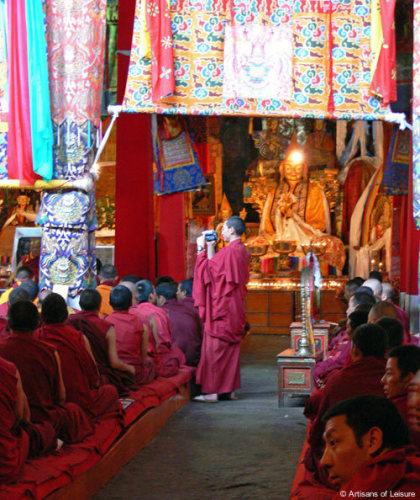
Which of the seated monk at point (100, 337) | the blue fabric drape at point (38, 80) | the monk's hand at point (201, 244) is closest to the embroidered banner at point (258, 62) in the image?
the monk's hand at point (201, 244)

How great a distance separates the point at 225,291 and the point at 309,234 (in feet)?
26.5

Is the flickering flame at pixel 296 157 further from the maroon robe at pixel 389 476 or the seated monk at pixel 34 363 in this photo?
the maroon robe at pixel 389 476

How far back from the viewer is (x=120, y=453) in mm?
5301

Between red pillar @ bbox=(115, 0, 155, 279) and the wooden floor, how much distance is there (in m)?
2.85

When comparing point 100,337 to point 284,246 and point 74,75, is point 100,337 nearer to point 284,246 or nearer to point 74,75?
point 74,75

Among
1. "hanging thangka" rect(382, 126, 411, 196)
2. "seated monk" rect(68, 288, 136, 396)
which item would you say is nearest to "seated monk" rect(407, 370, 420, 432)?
"seated monk" rect(68, 288, 136, 396)

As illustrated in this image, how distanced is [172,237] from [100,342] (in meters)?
5.38

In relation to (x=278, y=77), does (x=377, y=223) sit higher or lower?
lower

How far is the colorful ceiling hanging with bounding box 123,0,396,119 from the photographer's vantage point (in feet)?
25.2

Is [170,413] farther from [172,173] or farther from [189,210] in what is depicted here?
[189,210]

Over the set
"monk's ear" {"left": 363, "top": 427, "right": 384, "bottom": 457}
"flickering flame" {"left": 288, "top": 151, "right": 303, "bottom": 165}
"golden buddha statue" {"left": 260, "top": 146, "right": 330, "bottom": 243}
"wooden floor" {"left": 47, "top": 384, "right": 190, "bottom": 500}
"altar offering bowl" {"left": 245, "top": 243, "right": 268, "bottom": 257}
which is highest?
"flickering flame" {"left": 288, "top": 151, "right": 303, "bottom": 165}

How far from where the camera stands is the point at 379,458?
227 cm

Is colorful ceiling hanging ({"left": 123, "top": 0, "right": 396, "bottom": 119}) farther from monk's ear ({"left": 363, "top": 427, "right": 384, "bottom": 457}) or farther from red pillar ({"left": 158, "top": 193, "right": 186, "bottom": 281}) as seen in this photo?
monk's ear ({"left": 363, "top": 427, "right": 384, "bottom": 457})

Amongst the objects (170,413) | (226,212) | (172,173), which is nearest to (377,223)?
(226,212)
